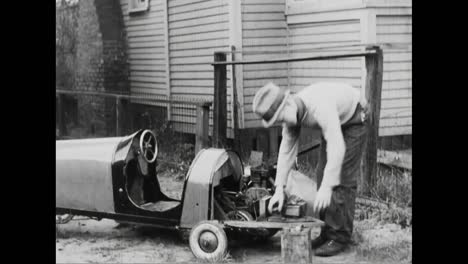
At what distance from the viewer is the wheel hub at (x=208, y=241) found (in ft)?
17.3

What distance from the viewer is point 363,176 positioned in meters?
6.01

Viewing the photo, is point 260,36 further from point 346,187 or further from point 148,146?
point 346,187

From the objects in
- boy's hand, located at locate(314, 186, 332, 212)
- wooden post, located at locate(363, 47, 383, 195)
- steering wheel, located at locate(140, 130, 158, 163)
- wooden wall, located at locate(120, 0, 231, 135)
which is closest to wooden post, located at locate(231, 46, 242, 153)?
wooden wall, located at locate(120, 0, 231, 135)

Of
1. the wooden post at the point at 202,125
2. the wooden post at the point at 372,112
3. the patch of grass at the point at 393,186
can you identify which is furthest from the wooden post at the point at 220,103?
the patch of grass at the point at 393,186

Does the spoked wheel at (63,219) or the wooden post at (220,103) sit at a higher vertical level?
the wooden post at (220,103)

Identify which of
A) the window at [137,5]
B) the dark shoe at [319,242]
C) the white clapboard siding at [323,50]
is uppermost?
the window at [137,5]

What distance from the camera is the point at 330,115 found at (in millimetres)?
4906

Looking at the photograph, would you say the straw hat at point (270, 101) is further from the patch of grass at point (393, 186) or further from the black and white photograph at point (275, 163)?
the patch of grass at point (393, 186)

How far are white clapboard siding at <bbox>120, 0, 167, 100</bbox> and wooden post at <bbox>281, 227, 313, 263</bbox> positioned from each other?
17.1 ft

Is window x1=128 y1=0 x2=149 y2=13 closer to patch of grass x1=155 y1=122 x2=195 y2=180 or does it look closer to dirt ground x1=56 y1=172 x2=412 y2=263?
patch of grass x1=155 y1=122 x2=195 y2=180

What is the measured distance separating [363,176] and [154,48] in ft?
16.1

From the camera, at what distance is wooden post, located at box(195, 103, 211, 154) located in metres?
7.41

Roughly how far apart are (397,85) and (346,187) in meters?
1.18

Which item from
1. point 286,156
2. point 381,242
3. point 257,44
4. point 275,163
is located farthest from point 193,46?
point 381,242
